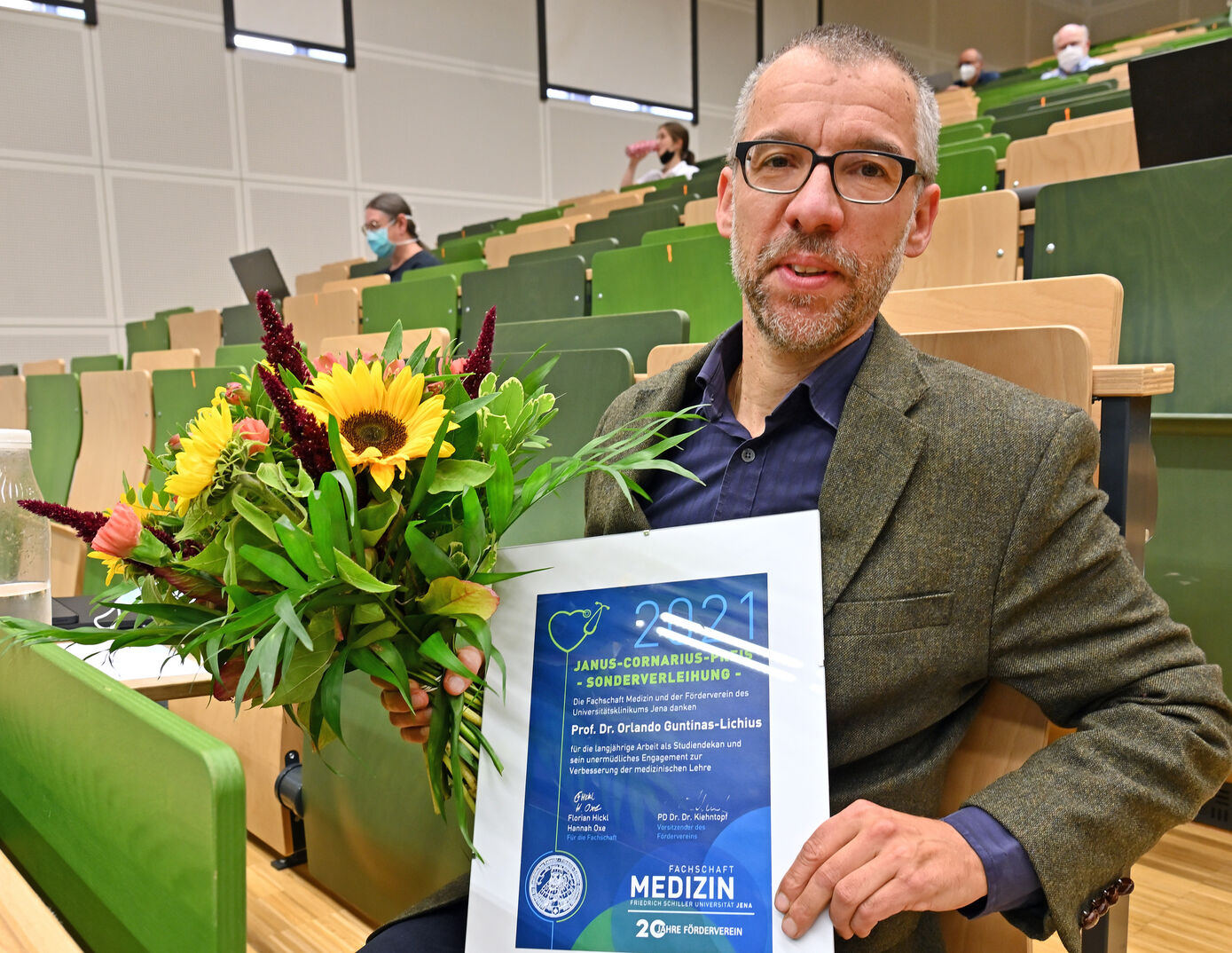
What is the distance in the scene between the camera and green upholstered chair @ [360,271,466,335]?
2.87 meters

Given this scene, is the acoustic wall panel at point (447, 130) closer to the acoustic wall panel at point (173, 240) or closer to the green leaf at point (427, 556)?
the acoustic wall panel at point (173, 240)

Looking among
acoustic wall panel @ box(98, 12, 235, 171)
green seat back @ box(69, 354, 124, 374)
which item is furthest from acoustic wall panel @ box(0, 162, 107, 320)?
green seat back @ box(69, 354, 124, 374)

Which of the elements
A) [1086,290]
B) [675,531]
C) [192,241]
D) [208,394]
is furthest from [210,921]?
[192,241]

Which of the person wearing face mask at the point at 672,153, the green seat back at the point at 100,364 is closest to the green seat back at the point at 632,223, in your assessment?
the person wearing face mask at the point at 672,153

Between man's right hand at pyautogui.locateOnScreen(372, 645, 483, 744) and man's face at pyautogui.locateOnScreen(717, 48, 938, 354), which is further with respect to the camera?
man's face at pyautogui.locateOnScreen(717, 48, 938, 354)

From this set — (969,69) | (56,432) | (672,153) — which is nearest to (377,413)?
(56,432)

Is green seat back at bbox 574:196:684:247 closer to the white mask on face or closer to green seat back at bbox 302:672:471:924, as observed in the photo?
green seat back at bbox 302:672:471:924

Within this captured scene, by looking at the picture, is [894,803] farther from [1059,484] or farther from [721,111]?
[721,111]

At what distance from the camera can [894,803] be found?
2.57 feet

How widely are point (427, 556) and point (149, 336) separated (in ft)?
17.1

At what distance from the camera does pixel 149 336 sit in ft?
16.9

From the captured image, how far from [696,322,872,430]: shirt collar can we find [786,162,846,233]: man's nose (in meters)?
0.12

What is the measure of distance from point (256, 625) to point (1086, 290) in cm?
99

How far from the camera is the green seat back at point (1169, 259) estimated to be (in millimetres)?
1482
